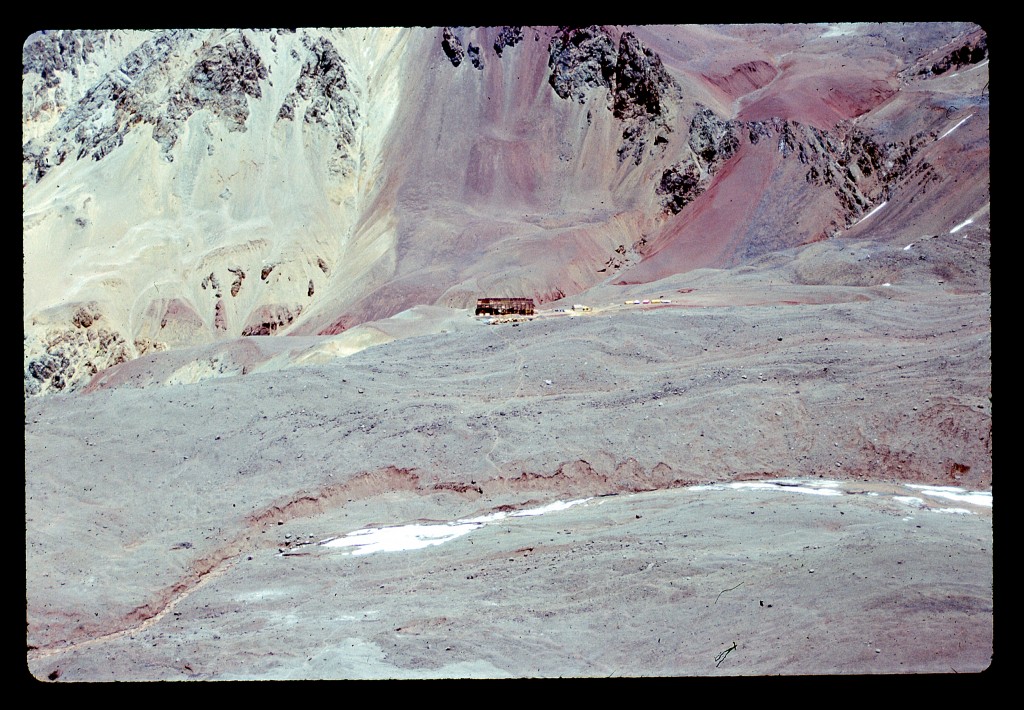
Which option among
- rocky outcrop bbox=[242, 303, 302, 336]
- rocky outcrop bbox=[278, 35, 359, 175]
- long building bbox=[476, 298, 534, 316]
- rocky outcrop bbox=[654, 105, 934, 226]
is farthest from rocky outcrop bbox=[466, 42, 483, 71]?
rocky outcrop bbox=[242, 303, 302, 336]

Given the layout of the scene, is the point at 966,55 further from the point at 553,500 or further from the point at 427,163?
the point at 553,500

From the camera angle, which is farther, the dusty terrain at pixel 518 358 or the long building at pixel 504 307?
the long building at pixel 504 307

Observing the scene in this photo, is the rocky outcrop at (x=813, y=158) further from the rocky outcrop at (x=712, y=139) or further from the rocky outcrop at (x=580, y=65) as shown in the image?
the rocky outcrop at (x=580, y=65)

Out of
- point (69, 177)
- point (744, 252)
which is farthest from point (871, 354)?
point (69, 177)

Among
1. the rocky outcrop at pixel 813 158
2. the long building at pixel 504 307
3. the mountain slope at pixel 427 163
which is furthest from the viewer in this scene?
the mountain slope at pixel 427 163

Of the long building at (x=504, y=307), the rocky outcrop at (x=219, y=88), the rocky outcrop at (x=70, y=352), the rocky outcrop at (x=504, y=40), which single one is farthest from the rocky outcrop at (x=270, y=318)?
the rocky outcrop at (x=504, y=40)

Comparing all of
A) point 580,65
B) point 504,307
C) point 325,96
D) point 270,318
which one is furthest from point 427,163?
point 504,307

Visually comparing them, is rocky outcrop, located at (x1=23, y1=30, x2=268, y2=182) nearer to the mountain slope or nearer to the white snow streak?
the mountain slope

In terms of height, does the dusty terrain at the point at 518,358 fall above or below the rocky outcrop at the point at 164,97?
below

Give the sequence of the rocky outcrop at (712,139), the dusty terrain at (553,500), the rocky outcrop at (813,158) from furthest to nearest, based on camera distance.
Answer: the rocky outcrop at (712,139)
the rocky outcrop at (813,158)
the dusty terrain at (553,500)

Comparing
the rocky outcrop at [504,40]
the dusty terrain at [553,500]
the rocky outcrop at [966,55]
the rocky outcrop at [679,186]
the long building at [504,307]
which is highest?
the rocky outcrop at [504,40]
